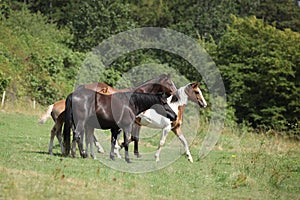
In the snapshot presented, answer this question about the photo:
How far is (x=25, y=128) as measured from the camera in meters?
22.4

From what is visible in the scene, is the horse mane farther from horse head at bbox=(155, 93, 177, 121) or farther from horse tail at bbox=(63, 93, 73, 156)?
horse tail at bbox=(63, 93, 73, 156)

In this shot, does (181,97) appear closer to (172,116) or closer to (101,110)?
(172,116)

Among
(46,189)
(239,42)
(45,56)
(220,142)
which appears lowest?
(46,189)

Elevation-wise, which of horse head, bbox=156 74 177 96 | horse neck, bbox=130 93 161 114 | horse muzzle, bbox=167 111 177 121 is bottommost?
horse muzzle, bbox=167 111 177 121

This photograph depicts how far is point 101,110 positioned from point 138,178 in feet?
9.38

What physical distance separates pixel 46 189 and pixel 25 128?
44.5 ft

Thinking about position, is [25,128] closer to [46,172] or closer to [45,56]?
[46,172]

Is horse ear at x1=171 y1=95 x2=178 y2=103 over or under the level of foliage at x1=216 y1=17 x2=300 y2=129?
under

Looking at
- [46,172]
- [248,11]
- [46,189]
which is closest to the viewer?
[46,189]

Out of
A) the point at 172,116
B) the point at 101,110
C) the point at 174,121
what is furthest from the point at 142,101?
the point at 174,121

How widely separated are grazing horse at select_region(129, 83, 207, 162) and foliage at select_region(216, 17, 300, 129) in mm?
21949

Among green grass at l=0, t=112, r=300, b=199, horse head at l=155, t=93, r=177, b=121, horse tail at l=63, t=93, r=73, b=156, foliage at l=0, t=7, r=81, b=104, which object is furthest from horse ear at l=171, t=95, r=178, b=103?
foliage at l=0, t=7, r=81, b=104

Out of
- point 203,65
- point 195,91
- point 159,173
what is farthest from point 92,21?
point 159,173

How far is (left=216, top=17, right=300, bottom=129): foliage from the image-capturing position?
133 ft
